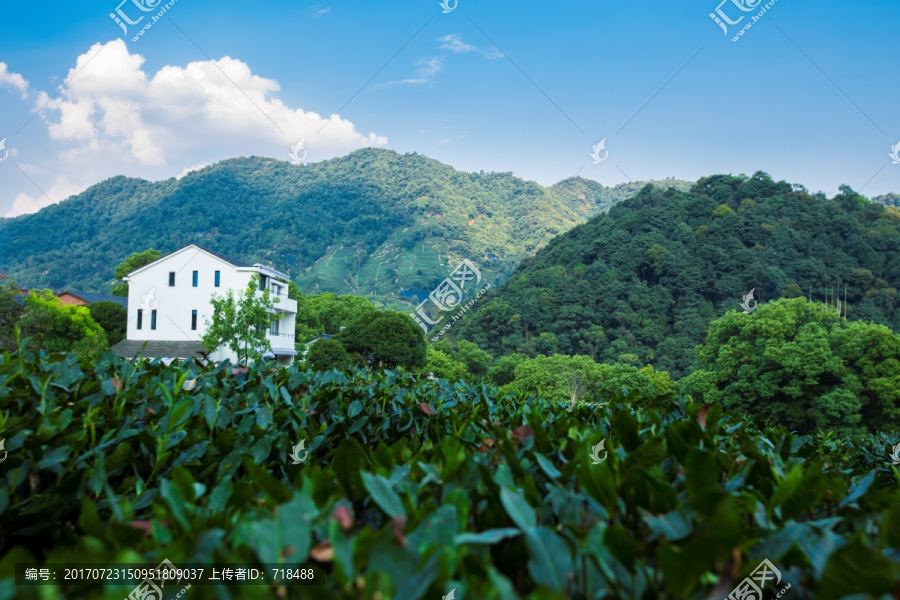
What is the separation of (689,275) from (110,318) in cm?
4490

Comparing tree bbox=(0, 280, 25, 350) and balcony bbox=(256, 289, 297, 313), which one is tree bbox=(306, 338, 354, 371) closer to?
balcony bbox=(256, 289, 297, 313)

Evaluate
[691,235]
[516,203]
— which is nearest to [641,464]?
[691,235]

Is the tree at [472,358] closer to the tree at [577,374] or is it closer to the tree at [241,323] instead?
the tree at [577,374]

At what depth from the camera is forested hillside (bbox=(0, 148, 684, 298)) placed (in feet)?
207

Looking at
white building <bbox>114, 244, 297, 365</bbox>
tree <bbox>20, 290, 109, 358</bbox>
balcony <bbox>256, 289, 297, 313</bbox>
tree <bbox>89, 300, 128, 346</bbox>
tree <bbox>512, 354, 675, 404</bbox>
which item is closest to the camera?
tree <bbox>20, 290, 109, 358</bbox>

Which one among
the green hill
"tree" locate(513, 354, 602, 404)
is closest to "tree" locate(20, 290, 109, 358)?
"tree" locate(513, 354, 602, 404)

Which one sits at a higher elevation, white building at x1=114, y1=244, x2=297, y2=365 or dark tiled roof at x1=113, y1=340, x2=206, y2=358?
white building at x1=114, y1=244, x2=297, y2=365

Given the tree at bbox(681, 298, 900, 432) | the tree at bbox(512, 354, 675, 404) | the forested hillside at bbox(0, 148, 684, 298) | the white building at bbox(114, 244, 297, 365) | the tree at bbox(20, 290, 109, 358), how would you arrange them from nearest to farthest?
the tree at bbox(681, 298, 900, 432), the tree at bbox(20, 290, 109, 358), the white building at bbox(114, 244, 297, 365), the tree at bbox(512, 354, 675, 404), the forested hillside at bbox(0, 148, 684, 298)

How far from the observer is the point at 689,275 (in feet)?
166

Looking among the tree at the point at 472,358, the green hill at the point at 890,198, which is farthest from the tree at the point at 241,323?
the green hill at the point at 890,198

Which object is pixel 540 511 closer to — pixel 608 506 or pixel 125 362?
pixel 608 506

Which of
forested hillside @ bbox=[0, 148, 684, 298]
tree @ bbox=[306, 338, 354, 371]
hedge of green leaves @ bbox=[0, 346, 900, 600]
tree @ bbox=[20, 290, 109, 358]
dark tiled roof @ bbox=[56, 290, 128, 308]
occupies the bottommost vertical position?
hedge of green leaves @ bbox=[0, 346, 900, 600]

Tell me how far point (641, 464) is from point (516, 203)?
283 feet

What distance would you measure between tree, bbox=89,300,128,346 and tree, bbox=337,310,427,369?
15.2m
